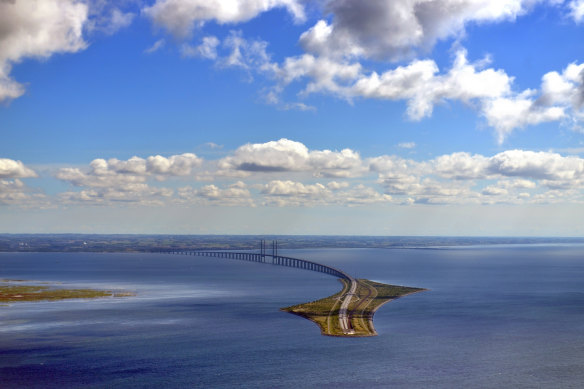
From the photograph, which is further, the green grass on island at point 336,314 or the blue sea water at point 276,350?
the green grass on island at point 336,314

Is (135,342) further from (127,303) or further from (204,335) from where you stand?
(127,303)

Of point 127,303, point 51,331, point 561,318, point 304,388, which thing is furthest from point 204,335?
point 561,318

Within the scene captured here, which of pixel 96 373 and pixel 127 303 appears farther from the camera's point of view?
pixel 127 303

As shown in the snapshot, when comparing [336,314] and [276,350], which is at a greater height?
[336,314]

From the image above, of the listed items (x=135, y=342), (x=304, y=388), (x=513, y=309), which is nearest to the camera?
(x=304, y=388)

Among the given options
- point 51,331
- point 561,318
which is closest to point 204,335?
point 51,331

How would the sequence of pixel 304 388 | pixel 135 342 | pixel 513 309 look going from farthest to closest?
pixel 513 309 < pixel 135 342 < pixel 304 388

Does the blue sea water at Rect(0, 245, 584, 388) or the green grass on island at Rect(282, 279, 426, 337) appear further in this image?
the green grass on island at Rect(282, 279, 426, 337)

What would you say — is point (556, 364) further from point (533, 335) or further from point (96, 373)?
point (96, 373)

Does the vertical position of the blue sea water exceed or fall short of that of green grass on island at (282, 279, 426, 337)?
it falls short

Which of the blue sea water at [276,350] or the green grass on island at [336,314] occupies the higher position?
the green grass on island at [336,314]

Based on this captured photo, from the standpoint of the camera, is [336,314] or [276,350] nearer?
[276,350]
